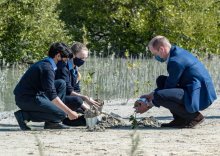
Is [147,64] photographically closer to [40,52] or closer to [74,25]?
[40,52]

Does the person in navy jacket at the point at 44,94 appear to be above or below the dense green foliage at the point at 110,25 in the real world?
below

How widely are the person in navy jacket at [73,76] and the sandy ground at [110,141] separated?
14.4 inches

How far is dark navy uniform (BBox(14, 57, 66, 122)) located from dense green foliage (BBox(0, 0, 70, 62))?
49.3 ft

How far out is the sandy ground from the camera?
7.73 metres

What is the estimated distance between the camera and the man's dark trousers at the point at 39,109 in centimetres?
984

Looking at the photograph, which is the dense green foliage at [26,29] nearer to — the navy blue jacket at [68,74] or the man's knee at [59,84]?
the navy blue jacket at [68,74]

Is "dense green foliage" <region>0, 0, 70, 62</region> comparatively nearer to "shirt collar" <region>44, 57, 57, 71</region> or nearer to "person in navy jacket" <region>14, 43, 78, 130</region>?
"person in navy jacket" <region>14, 43, 78, 130</region>

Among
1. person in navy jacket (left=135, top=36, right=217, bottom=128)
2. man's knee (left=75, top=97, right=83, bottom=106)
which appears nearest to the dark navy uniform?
man's knee (left=75, top=97, right=83, bottom=106)

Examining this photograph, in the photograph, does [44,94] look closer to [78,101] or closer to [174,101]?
[78,101]

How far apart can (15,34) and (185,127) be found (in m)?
16.3

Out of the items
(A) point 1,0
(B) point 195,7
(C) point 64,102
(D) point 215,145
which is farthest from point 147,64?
(B) point 195,7

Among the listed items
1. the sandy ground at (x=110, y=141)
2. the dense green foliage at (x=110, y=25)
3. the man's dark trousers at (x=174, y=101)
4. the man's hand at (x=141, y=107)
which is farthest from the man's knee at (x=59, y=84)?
the dense green foliage at (x=110, y=25)

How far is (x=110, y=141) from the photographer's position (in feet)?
28.1

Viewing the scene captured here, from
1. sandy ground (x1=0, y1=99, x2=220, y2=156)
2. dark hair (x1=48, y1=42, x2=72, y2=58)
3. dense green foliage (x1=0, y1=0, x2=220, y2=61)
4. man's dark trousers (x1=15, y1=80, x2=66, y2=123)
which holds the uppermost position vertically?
dense green foliage (x1=0, y1=0, x2=220, y2=61)
